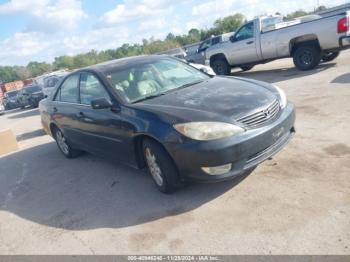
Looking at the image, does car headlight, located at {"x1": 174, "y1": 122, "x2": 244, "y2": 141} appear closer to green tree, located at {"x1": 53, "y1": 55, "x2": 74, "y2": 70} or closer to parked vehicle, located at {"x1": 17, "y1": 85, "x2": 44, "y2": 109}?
parked vehicle, located at {"x1": 17, "y1": 85, "x2": 44, "y2": 109}

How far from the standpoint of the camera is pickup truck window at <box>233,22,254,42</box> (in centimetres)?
1321

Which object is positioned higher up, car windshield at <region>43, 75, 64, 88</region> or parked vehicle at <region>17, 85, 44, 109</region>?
car windshield at <region>43, 75, 64, 88</region>

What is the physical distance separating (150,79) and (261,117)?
182 cm

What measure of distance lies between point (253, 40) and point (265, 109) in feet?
30.7

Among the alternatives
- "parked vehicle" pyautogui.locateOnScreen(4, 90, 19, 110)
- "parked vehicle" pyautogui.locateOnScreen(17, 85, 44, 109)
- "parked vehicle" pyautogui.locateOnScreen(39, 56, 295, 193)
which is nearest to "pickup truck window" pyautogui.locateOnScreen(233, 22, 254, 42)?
"parked vehicle" pyautogui.locateOnScreen(39, 56, 295, 193)

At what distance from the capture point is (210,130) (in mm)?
4039

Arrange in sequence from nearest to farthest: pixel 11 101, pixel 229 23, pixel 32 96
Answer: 1. pixel 32 96
2. pixel 11 101
3. pixel 229 23

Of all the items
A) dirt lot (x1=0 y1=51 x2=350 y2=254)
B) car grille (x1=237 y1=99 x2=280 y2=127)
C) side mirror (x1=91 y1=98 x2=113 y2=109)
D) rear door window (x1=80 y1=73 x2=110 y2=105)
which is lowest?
dirt lot (x1=0 y1=51 x2=350 y2=254)

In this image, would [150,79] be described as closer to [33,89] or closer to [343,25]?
[343,25]

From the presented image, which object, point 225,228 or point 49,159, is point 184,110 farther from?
point 49,159

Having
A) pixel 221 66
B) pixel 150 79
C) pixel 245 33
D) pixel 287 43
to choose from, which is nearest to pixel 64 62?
pixel 221 66

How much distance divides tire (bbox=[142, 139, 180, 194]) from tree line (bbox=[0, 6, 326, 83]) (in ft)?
44.5

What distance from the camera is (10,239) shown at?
4.56m

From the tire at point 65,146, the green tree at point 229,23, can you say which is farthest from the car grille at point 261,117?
the green tree at point 229,23
